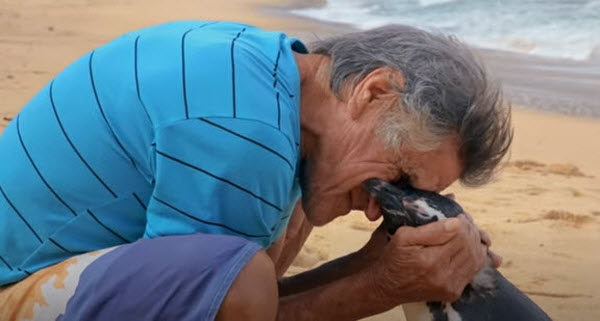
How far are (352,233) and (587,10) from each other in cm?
784

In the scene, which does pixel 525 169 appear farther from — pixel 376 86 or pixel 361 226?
pixel 376 86

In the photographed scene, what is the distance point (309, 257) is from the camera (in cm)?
398

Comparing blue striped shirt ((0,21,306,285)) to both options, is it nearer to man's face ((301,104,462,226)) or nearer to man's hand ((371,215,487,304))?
man's face ((301,104,462,226))

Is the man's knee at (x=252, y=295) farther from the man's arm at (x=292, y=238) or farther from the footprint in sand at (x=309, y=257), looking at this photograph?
the footprint in sand at (x=309, y=257)

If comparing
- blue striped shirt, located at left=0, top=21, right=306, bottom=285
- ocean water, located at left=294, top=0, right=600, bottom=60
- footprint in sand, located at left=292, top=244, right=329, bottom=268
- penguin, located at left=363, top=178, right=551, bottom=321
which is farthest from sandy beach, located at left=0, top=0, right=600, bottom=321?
blue striped shirt, located at left=0, top=21, right=306, bottom=285

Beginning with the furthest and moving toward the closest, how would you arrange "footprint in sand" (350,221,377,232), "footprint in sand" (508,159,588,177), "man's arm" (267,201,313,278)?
1. "footprint in sand" (508,159,588,177)
2. "footprint in sand" (350,221,377,232)
3. "man's arm" (267,201,313,278)

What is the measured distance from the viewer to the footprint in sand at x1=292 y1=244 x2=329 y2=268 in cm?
389

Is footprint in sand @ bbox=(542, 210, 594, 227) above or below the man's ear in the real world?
below

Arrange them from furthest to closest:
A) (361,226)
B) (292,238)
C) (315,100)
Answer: (361,226) < (292,238) < (315,100)

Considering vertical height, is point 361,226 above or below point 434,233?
below

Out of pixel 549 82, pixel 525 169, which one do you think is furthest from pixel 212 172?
pixel 549 82

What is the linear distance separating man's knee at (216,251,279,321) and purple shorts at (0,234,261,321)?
0.05ft

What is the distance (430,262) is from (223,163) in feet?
1.76

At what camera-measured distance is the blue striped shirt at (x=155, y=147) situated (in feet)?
7.41
